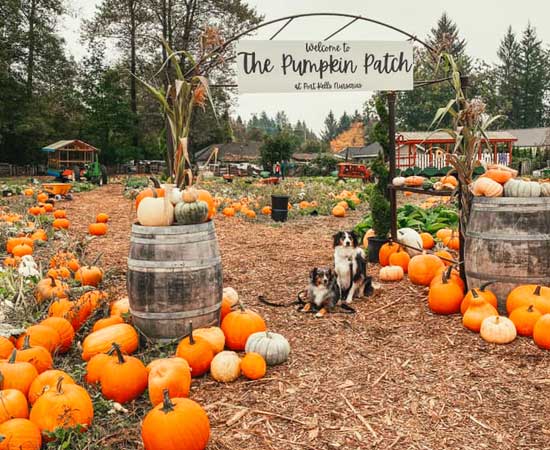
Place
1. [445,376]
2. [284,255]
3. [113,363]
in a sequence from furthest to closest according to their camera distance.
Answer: [284,255]
[445,376]
[113,363]

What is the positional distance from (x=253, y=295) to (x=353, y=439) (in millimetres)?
2739

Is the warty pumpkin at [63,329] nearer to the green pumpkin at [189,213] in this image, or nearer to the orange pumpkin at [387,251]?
the green pumpkin at [189,213]

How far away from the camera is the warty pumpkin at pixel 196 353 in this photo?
127 inches

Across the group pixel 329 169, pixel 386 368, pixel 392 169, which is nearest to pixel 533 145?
pixel 329 169

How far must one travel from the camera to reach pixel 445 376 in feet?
10.8

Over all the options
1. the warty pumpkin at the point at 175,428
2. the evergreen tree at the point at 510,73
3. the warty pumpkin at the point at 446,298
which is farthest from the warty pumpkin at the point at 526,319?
the evergreen tree at the point at 510,73

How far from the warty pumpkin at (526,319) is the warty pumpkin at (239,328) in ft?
6.36

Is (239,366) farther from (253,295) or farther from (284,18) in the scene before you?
(284,18)

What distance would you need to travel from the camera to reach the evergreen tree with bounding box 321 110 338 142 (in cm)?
11694

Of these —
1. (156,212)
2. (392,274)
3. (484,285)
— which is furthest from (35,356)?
(392,274)

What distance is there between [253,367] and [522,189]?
2712mm

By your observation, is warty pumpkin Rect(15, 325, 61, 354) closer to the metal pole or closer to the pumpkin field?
the pumpkin field

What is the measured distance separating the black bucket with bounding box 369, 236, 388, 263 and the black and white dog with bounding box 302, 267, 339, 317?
2.06 meters

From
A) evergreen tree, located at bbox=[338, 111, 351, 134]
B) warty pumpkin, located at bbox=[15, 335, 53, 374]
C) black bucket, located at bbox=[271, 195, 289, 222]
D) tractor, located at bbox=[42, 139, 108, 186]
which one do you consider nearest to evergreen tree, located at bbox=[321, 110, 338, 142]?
evergreen tree, located at bbox=[338, 111, 351, 134]
